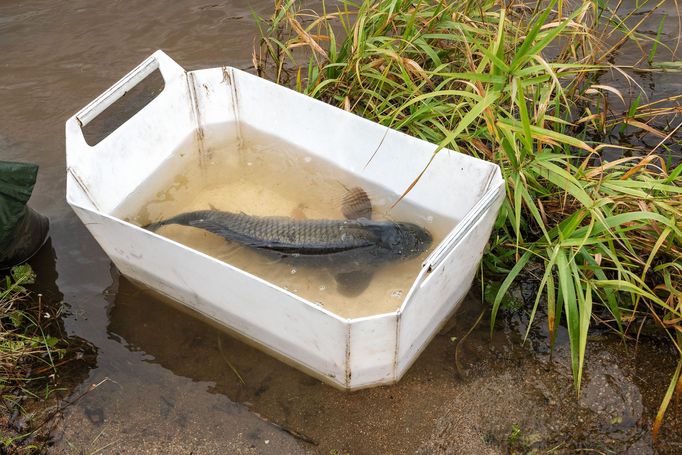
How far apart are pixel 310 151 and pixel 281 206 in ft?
1.25

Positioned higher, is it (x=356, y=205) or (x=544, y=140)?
(x=544, y=140)

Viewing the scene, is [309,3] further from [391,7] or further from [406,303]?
[406,303]

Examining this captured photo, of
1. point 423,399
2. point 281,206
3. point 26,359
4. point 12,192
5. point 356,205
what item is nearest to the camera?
point 423,399

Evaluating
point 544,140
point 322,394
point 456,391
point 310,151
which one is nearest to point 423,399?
point 456,391

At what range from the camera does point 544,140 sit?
2.92m

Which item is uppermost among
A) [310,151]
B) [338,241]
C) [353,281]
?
[310,151]

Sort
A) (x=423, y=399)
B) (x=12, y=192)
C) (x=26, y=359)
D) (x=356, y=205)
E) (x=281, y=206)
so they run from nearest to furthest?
(x=423, y=399) < (x=26, y=359) < (x=12, y=192) < (x=356, y=205) < (x=281, y=206)

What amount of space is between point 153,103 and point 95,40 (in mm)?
2066

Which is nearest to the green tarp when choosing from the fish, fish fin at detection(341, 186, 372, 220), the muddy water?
the muddy water

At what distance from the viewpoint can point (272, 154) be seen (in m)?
3.76

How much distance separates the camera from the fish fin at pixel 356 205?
3346mm

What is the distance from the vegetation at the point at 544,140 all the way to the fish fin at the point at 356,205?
443 millimetres

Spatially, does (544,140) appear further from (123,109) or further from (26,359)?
(26,359)

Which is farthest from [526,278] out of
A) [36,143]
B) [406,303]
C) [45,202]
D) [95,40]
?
[95,40]
